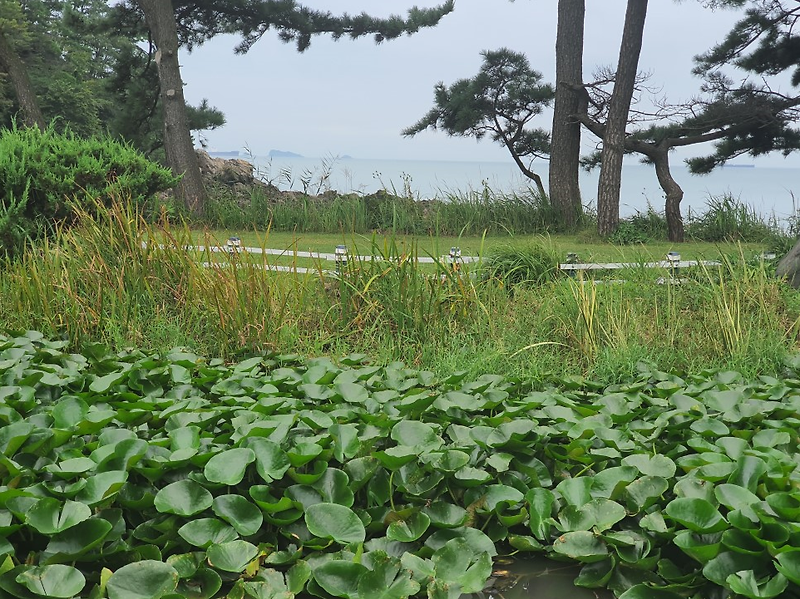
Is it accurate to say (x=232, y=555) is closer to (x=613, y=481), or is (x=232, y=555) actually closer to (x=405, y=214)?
(x=613, y=481)

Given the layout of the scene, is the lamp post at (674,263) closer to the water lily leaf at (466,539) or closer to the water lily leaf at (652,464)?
the water lily leaf at (652,464)

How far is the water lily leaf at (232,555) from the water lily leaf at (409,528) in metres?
0.37

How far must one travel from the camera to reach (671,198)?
9820 mm

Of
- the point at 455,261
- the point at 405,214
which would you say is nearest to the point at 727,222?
the point at 405,214

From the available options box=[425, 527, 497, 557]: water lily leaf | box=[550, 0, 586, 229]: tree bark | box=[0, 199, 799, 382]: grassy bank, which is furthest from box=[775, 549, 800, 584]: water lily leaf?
box=[550, 0, 586, 229]: tree bark

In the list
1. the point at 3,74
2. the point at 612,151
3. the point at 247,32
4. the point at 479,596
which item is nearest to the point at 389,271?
the point at 479,596

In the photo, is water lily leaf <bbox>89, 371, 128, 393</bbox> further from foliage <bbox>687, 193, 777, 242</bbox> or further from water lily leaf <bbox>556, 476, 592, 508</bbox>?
foliage <bbox>687, 193, 777, 242</bbox>

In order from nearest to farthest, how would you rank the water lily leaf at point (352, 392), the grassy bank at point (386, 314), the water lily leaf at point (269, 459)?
the water lily leaf at point (269, 459) → the water lily leaf at point (352, 392) → the grassy bank at point (386, 314)

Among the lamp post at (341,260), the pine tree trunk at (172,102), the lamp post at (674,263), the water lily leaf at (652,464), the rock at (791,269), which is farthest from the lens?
the pine tree trunk at (172,102)

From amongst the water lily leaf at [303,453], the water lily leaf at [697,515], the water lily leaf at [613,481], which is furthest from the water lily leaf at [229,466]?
the water lily leaf at [697,515]

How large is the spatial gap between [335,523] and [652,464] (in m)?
1.03

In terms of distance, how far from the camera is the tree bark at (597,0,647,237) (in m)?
9.37

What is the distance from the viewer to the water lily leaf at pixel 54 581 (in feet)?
5.66

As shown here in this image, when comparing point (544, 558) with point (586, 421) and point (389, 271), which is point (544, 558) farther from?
point (389, 271)
